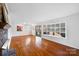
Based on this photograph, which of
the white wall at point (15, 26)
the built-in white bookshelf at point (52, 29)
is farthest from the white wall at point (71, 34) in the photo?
the white wall at point (15, 26)

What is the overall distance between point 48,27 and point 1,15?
74 centimetres

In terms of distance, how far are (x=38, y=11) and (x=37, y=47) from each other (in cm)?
59

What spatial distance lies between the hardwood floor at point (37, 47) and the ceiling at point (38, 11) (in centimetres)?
31

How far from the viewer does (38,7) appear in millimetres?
1513

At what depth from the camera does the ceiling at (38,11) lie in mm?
1472

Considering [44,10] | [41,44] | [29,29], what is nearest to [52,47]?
[41,44]

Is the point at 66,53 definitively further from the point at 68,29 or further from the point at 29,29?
the point at 29,29

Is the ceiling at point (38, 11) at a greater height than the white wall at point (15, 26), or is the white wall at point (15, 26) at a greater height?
the ceiling at point (38, 11)

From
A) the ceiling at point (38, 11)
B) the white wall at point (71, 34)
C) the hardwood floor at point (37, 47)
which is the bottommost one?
the hardwood floor at point (37, 47)

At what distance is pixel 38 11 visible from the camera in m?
1.58

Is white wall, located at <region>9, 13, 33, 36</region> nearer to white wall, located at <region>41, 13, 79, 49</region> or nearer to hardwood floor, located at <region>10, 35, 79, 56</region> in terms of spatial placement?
hardwood floor, located at <region>10, 35, 79, 56</region>

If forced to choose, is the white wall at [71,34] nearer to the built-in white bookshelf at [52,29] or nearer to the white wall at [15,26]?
the built-in white bookshelf at [52,29]

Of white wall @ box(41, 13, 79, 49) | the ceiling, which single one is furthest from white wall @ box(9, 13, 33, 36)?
white wall @ box(41, 13, 79, 49)

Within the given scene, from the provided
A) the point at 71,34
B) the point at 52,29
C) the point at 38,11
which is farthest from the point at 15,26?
the point at 71,34
